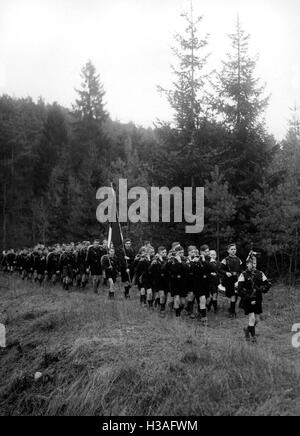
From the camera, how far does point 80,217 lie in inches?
1622

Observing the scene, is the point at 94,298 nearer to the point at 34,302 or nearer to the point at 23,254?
the point at 34,302

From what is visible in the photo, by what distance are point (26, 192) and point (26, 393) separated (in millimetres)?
52785

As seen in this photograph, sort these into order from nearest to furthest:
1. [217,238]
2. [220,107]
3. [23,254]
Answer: [217,238] < [220,107] < [23,254]

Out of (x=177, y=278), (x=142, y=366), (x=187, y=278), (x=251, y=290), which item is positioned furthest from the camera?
(x=187, y=278)

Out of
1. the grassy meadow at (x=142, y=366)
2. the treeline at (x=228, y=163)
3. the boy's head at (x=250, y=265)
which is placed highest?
the treeline at (x=228, y=163)

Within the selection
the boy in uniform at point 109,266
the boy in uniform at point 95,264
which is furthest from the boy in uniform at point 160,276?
the boy in uniform at point 95,264

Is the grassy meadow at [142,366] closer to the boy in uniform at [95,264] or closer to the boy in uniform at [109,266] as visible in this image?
the boy in uniform at [109,266]

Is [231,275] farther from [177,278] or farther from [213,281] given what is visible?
[177,278]

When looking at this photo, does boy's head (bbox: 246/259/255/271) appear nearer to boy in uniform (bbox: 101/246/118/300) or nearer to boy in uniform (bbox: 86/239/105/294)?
boy in uniform (bbox: 101/246/118/300)

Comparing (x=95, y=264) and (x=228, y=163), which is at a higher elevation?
(x=228, y=163)

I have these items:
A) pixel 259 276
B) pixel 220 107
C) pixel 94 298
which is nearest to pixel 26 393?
pixel 259 276

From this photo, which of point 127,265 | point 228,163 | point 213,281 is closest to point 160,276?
point 213,281

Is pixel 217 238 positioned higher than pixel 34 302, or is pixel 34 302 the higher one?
pixel 217 238

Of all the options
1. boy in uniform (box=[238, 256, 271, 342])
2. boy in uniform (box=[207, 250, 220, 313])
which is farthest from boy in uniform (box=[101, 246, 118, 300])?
boy in uniform (box=[238, 256, 271, 342])
